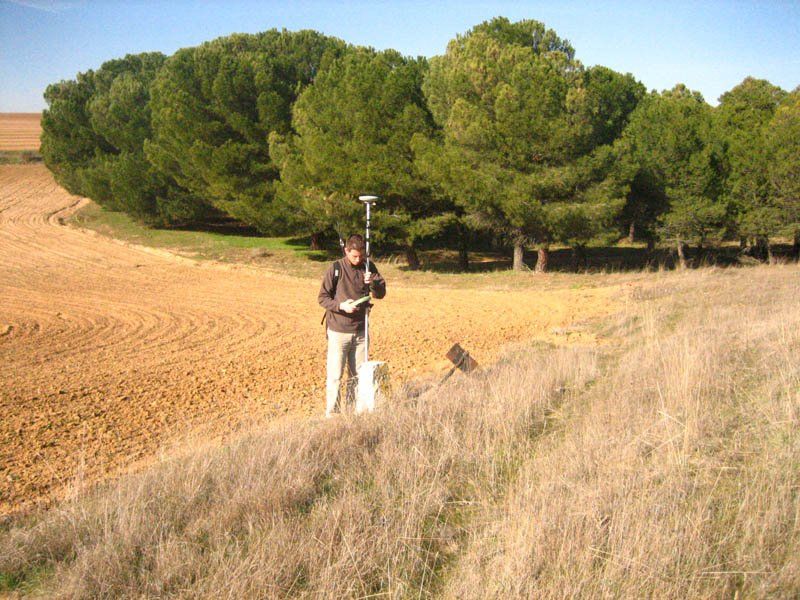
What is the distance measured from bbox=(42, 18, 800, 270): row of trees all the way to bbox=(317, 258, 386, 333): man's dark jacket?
45.2 feet

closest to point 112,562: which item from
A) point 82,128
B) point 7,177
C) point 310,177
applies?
point 310,177

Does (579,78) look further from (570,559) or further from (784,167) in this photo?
(570,559)

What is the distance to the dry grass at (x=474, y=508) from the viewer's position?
10.6 feet

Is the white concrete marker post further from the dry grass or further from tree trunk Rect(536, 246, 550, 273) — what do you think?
tree trunk Rect(536, 246, 550, 273)

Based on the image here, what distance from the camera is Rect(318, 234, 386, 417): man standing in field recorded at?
6.50 meters

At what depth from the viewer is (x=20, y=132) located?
86.1 m

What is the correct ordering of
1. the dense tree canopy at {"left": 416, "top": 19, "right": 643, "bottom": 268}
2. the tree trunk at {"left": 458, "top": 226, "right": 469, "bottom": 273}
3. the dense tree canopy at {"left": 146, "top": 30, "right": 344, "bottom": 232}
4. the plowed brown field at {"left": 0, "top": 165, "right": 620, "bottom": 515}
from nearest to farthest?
1. the plowed brown field at {"left": 0, "top": 165, "right": 620, "bottom": 515}
2. the dense tree canopy at {"left": 416, "top": 19, "right": 643, "bottom": 268}
3. the tree trunk at {"left": 458, "top": 226, "right": 469, "bottom": 273}
4. the dense tree canopy at {"left": 146, "top": 30, "right": 344, "bottom": 232}

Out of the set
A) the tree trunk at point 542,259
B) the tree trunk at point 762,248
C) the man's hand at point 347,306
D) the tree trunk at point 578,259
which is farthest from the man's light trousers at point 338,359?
the tree trunk at point 762,248

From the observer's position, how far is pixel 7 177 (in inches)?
2245

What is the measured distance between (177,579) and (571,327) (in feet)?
34.3

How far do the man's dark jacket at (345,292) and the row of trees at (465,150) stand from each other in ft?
45.2

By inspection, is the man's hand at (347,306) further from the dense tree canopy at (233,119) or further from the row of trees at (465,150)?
the dense tree canopy at (233,119)

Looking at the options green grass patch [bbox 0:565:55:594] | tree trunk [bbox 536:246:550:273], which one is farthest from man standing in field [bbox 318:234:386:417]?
tree trunk [bbox 536:246:550:273]

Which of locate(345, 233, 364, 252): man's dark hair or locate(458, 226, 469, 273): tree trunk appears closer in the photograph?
locate(345, 233, 364, 252): man's dark hair
